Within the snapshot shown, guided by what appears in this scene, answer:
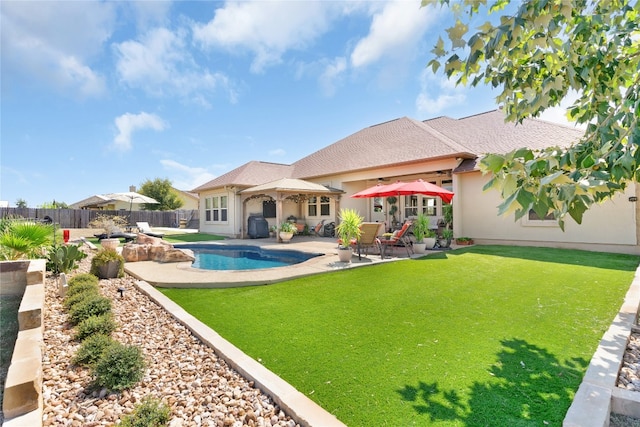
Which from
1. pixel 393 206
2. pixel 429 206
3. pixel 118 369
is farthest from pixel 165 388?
pixel 429 206

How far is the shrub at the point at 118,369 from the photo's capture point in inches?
113

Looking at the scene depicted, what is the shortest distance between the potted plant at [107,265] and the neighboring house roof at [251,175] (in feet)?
37.8

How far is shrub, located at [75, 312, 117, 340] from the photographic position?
3939 millimetres

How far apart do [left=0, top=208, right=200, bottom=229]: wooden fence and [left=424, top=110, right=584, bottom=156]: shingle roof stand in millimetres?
28077

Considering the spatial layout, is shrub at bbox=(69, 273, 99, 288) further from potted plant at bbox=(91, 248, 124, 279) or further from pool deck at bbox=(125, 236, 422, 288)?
potted plant at bbox=(91, 248, 124, 279)

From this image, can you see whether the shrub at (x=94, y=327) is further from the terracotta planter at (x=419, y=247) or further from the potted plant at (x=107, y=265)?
the terracotta planter at (x=419, y=247)

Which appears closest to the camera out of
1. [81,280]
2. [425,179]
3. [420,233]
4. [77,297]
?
[77,297]

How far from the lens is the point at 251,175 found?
20.7 meters

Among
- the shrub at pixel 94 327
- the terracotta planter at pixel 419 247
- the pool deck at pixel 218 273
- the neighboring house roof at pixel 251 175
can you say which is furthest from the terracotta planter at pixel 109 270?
the neighboring house roof at pixel 251 175

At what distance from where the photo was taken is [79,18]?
6.23 meters

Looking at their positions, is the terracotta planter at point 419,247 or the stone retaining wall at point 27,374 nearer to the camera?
the stone retaining wall at point 27,374

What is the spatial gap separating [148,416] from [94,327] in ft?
7.72

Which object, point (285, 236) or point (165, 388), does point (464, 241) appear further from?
point (165, 388)

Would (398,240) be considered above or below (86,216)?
below
